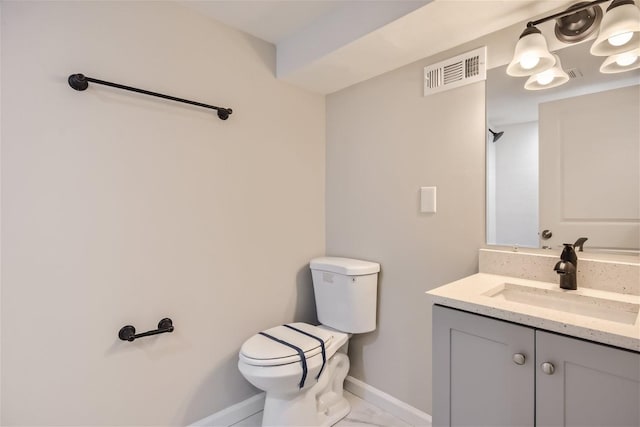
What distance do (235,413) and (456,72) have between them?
210 cm

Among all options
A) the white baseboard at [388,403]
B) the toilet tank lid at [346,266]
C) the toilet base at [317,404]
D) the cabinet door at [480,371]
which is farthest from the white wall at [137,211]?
the cabinet door at [480,371]

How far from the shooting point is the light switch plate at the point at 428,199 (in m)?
1.69

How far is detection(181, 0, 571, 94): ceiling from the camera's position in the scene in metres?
1.32

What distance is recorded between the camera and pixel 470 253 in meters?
1.56

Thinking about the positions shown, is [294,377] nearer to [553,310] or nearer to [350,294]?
[350,294]

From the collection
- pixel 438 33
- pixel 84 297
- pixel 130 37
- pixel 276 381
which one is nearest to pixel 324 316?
pixel 276 381

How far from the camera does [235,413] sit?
70.0 inches

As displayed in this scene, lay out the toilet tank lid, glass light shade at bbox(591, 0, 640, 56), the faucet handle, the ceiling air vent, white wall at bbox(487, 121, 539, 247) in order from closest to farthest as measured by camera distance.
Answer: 1. glass light shade at bbox(591, 0, 640, 56)
2. the faucet handle
3. white wall at bbox(487, 121, 539, 247)
4. the ceiling air vent
5. the toilet tank lid

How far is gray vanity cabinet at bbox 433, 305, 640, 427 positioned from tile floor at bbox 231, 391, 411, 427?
29.2 inches

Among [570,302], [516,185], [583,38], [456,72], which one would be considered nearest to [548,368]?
[570,302]

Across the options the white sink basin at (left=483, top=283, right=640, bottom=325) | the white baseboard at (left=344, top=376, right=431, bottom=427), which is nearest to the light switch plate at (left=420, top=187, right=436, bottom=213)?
the white sink basin at (left=483, top=283, right=640, bottom=325)

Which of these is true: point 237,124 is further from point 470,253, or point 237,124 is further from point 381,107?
point 470,253

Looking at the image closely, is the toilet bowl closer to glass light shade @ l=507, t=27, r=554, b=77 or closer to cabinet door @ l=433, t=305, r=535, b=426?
cabinet door @ l=433, t=305, r=535, b=426

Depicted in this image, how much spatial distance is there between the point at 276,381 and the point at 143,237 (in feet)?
2.90
